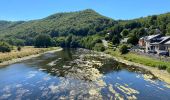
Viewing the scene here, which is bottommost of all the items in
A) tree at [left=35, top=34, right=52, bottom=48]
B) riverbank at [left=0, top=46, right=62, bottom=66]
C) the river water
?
the river water

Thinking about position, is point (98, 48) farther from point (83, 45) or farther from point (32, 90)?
point (32, 90)

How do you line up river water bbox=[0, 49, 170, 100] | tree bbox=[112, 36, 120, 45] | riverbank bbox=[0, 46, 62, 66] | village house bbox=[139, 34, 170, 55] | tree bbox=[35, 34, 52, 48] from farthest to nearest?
tree bbox=[35, 34, 52, 48]
tree bbox=[112, 36, 120, 45]
riverbank bbox=[0, 46, 62, 66]
village house bbox=[139, 34, 170, 55]
river water bbox=[0, 49, 170, 100]

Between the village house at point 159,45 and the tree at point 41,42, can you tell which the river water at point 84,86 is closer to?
the village house at point 159,45

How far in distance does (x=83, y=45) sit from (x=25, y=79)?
13300 cm

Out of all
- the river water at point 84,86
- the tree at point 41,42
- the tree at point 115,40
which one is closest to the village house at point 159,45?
the river water at point 84,86

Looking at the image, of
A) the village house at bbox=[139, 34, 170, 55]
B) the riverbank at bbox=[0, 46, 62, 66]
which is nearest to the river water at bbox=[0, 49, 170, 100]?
the village house at bbox=[139, 34, 170, 55]

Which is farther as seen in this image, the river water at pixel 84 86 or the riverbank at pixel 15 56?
the riverbank at pixel 15 56

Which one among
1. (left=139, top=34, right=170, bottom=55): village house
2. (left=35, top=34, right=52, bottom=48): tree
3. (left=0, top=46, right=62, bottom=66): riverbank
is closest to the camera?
(left=139, top=34, right=170, bottom=55): village house

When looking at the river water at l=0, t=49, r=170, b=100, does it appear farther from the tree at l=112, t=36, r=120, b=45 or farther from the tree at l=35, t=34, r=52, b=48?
the tree at l=35, t=34, r=52, b=48

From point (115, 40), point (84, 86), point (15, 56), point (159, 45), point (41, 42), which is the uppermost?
point (115, 40)

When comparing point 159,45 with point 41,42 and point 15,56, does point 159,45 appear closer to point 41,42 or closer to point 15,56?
point 15,56

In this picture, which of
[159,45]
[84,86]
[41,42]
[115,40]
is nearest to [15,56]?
[159,45]

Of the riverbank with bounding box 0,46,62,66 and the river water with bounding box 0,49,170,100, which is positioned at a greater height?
the riverbank with bounding box 0,46,62,66

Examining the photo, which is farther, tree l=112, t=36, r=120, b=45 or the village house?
tree l=112, t=36, r=120, b=45
